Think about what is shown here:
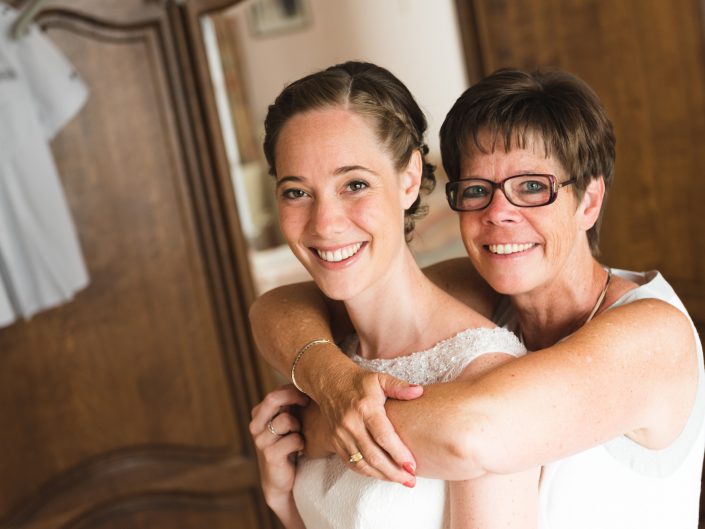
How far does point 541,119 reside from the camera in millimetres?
1220

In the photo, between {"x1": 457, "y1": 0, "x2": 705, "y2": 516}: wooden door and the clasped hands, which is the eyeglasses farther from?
{"x1": 457, "y1": 0, "x2": 705, "y2": 516}: wooden door

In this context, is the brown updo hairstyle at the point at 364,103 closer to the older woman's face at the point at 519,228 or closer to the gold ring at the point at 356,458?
the older woman's face at the point at 519,228

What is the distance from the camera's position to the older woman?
37.6 inches

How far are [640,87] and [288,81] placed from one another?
1055 millimetres

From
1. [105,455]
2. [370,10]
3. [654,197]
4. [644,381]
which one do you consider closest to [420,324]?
[644,381]

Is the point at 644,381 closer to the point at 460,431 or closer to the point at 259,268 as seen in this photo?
the point at 460,431

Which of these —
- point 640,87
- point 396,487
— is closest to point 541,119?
point 396,487

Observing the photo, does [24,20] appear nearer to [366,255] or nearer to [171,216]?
[171,216]

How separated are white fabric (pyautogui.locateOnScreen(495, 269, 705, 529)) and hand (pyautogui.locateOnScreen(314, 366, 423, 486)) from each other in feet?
0.77

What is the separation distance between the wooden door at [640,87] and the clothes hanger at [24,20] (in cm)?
124

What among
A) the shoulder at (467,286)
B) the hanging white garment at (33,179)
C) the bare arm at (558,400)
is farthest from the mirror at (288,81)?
the bare arm at (558,400)

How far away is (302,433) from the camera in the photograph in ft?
4.38

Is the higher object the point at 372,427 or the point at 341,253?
the point at 341,253

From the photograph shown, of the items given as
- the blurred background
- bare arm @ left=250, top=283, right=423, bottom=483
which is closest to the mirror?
the blurred background
